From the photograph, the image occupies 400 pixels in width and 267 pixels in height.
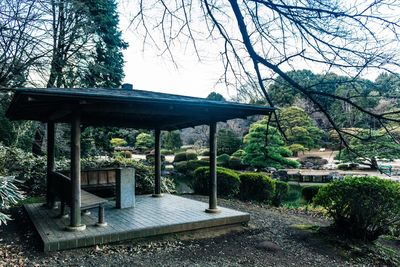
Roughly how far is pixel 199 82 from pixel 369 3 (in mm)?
2135

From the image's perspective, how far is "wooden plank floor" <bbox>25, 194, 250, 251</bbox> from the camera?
459 centimetres

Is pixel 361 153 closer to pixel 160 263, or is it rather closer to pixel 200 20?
pixel 200 20

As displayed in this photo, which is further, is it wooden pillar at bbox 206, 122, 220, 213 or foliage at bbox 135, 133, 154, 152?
foliage at bbox 135, 133, 154, 152

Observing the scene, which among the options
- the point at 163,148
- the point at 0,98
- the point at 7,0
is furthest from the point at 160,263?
the point at 163,148

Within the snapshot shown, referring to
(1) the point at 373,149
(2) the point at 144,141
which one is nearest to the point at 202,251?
(1) the point at 373,149

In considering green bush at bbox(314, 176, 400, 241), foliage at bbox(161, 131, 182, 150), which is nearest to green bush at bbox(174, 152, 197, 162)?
foliage at bbox(161, 131, 182, 150)

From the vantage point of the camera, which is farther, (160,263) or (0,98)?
(0,98)

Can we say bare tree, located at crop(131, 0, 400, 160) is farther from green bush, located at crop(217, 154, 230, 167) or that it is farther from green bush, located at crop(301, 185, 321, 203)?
green bush, located at crop(217, 154, 230, 167)

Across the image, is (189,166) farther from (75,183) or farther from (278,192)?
(75,183)

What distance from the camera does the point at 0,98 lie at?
347 inches

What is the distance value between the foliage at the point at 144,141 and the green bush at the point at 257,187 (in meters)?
20.2

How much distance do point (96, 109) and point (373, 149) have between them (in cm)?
386

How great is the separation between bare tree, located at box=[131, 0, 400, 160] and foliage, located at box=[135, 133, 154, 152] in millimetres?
25476

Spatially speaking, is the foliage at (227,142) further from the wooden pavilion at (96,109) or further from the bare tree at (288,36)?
the bare tree at (288,36)
